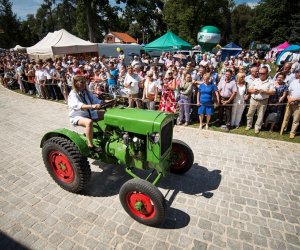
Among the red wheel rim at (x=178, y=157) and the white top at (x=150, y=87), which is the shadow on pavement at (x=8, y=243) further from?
the white top at (x=150, y=87)

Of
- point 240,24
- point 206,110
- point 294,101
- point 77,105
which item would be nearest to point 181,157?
point 77,105

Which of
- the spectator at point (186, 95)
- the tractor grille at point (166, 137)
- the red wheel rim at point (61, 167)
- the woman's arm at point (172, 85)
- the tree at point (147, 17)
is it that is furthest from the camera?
the tree at point (147, 17)

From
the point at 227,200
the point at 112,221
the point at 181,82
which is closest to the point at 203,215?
the point at 227,200

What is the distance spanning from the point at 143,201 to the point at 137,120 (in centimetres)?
125

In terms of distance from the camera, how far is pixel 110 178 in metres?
4.65

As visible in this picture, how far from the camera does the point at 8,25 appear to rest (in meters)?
47.7

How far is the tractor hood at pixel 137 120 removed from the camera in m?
3.50

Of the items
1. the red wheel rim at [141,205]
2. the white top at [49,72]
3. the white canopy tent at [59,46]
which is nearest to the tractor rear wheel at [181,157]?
the red wheel rim at [141,205]

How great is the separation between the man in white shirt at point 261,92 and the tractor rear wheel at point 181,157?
336 centimetres

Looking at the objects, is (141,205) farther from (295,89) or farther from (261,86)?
(295,89)

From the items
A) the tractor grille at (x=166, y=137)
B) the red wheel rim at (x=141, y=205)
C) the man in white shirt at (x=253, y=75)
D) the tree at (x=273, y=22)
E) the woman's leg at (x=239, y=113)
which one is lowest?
the red wheel rim at (x=141, y=205)

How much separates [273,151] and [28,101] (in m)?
10.5

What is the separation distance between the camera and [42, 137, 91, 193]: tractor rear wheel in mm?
3859

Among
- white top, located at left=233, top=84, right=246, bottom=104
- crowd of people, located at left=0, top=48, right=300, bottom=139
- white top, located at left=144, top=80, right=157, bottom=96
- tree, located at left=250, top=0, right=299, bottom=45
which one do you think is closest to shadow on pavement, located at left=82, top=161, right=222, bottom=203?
crowd of people, located at left=0, top=48, right=300, bottom=139
